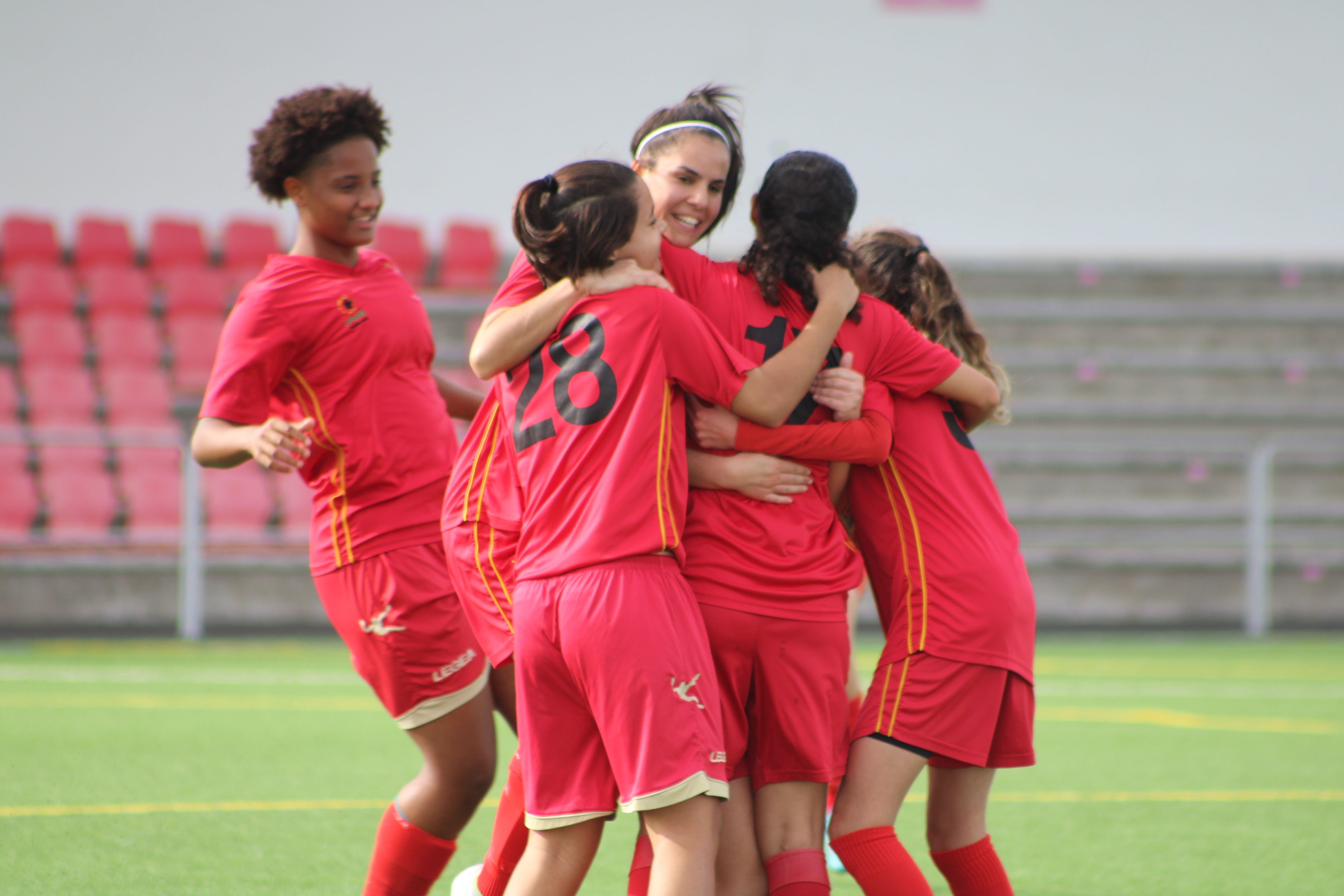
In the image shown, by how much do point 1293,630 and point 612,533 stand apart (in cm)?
957

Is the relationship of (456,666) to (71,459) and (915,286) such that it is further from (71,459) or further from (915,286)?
(71,459)

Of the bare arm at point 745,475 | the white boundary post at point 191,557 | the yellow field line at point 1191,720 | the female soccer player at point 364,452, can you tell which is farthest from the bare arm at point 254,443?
the white boundary post at point 191,557

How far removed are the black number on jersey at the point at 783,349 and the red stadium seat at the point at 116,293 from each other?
30.8ft

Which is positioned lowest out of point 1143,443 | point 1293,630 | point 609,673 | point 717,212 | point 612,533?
point 1293,630

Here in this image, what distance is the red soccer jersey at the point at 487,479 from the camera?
2.35 meters

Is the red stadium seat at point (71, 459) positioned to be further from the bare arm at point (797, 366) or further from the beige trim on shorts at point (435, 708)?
the bare arm at point (797, 366)

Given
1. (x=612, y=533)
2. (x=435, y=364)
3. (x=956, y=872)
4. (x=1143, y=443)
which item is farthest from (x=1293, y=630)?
(x=612, y=533)

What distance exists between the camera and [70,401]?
977 cm

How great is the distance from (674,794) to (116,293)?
9833mm

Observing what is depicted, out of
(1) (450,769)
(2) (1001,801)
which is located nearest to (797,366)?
(1) (450,769)

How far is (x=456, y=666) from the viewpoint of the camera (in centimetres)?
276

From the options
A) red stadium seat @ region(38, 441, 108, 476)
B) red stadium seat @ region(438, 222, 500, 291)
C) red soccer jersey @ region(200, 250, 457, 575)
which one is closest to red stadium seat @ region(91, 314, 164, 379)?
red stadium seat @ region(38, 441, 108, 476)

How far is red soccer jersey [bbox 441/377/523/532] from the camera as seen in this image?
2.35 m

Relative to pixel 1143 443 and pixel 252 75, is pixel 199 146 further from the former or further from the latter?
pixel 1143 443
